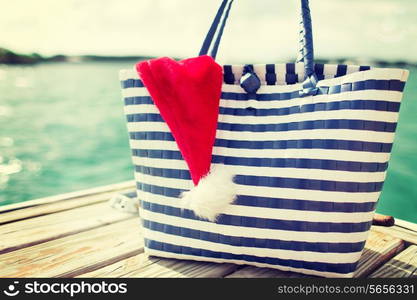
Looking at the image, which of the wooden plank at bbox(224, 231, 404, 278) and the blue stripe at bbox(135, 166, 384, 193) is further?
the wooden plank at bbox(224, 231, 404, 278)

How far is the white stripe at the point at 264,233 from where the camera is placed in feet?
2.79

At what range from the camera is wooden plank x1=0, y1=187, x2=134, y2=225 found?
1316mm

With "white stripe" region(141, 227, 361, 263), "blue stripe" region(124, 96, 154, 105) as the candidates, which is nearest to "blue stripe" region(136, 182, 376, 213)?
"white stripe" region(141, 227, 361, 263)

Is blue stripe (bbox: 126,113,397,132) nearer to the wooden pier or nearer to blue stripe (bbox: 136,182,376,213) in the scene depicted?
blue stripe (bbox: 136,182,376,213)

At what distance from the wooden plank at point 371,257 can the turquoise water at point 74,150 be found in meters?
1.82

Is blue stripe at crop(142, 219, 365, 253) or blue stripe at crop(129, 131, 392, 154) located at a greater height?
blue stripe at crop(129, 131, 392, 154)

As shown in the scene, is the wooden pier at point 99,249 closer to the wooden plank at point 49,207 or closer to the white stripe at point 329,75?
the wooden plank at point 49,207

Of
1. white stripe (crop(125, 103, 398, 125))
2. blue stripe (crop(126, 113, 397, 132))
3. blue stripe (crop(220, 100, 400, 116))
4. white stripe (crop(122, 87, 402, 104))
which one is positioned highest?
white stripe (crop(122, 87, 402, 104))

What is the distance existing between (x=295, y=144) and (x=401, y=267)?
450mm

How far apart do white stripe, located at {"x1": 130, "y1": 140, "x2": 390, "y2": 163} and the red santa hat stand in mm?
42

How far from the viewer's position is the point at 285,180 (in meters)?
0.85

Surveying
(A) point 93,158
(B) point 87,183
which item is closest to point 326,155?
(B) point 87,183

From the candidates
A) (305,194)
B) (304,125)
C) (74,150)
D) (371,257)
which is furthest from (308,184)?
(74,150)

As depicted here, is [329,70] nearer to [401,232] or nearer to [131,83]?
[131,83]
